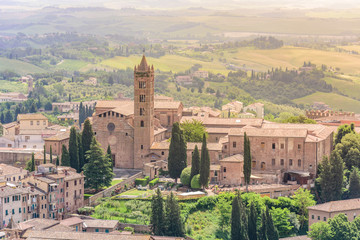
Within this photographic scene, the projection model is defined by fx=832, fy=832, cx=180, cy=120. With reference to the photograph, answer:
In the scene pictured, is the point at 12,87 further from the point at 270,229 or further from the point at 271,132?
the point at 270,229

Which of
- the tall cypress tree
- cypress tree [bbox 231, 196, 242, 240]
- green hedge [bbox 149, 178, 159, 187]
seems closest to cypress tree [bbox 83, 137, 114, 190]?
the tall cypress tree

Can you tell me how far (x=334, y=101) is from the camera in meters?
172

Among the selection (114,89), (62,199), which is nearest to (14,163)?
(62,199)

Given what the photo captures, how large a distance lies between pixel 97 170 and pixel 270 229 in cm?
1937

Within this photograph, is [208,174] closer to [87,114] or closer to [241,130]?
[241,130]

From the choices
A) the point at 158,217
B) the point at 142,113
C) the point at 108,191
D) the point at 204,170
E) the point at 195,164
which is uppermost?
the point at 142,113

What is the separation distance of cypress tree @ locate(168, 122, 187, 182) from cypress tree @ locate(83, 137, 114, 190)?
6.09m

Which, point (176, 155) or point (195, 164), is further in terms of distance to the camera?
point (176, 155)

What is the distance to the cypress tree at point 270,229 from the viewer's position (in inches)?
2749

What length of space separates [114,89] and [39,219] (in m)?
103

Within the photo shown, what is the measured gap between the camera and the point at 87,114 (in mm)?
131375

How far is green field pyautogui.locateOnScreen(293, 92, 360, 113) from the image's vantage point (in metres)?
168

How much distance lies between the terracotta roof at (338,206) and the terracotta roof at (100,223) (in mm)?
17563

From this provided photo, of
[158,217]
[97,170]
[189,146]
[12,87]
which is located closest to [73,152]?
[97,170]
